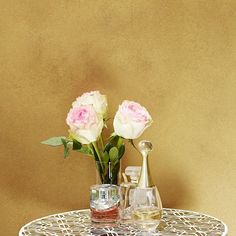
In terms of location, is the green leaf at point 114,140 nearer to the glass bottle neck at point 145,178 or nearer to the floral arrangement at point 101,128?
the floral arrangement at point 101,128

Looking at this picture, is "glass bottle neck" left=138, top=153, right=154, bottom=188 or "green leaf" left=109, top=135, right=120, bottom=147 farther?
"green leaf" left=109, top=135, right=120, bottom=147

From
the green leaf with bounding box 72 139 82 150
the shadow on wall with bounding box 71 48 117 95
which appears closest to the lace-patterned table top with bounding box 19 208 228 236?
the green leaf with bounding box 72 139 82 150

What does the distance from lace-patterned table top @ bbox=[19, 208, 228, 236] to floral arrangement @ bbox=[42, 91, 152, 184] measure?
0.17 m

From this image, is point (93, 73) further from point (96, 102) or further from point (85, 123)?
point (85, 123)

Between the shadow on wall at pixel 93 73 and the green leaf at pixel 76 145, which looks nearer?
the green leaf at pixel 76 145

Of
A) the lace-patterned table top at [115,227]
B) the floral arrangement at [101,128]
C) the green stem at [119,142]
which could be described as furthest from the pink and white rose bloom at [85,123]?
the lace-patterned table top at [115,227]

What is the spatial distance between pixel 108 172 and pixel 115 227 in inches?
7.4

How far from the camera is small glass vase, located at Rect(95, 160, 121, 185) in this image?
1.80 metres

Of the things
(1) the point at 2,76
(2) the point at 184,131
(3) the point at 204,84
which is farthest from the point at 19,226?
(3) the point at 204,84

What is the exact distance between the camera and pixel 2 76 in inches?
79.8

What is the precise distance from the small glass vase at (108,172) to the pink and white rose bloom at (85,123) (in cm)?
11

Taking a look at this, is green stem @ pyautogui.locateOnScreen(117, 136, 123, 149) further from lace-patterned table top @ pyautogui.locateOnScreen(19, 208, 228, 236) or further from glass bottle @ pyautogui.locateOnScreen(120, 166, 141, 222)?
lace-patterned table top @ pyautogui.locateOnScreen(19, 208, 228, 236)

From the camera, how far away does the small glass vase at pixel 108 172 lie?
5.92 feet

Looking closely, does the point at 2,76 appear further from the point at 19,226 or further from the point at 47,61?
the point at 19,226
